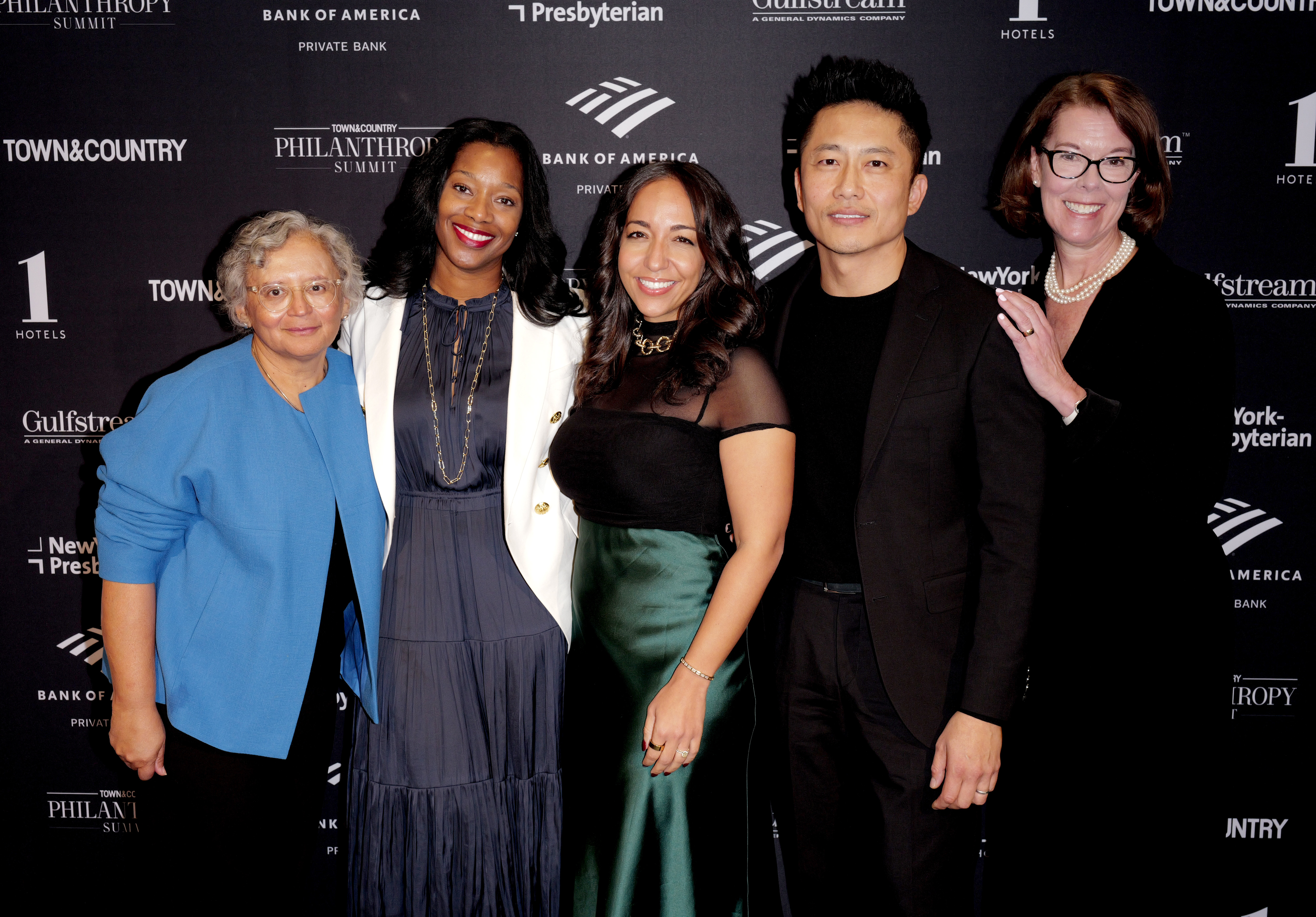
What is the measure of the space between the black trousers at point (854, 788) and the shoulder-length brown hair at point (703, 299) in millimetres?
591

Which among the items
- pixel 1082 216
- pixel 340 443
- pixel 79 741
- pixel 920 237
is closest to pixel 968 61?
Answer: pixel 920 237

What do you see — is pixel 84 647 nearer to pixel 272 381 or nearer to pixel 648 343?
pixel 272 381

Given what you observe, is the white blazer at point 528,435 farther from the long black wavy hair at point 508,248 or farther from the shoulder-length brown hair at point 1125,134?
the shoulder-length brown hair at point 1125,134

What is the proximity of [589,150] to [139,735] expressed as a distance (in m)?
2.18

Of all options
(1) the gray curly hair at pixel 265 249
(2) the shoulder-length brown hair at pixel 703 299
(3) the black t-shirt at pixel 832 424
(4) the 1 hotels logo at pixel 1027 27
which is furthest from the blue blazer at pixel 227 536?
(4) the 1 hotels logo at pixel 1027 27

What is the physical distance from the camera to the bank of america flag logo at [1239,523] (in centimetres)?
293

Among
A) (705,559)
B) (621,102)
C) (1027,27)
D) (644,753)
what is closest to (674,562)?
(705,559)

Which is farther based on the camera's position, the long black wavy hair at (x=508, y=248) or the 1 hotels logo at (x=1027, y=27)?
the 1 hotels logo at (x=1027, y=27)

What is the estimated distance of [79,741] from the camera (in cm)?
311

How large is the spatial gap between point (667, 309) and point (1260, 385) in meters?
2.23

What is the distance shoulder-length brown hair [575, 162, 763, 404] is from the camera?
1.99m

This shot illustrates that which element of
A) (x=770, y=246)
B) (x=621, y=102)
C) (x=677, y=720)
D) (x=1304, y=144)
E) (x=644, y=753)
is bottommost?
(x=644, y=753)

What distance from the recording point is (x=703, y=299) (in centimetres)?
207

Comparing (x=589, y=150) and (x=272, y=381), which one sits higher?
(x=589, y=150)
